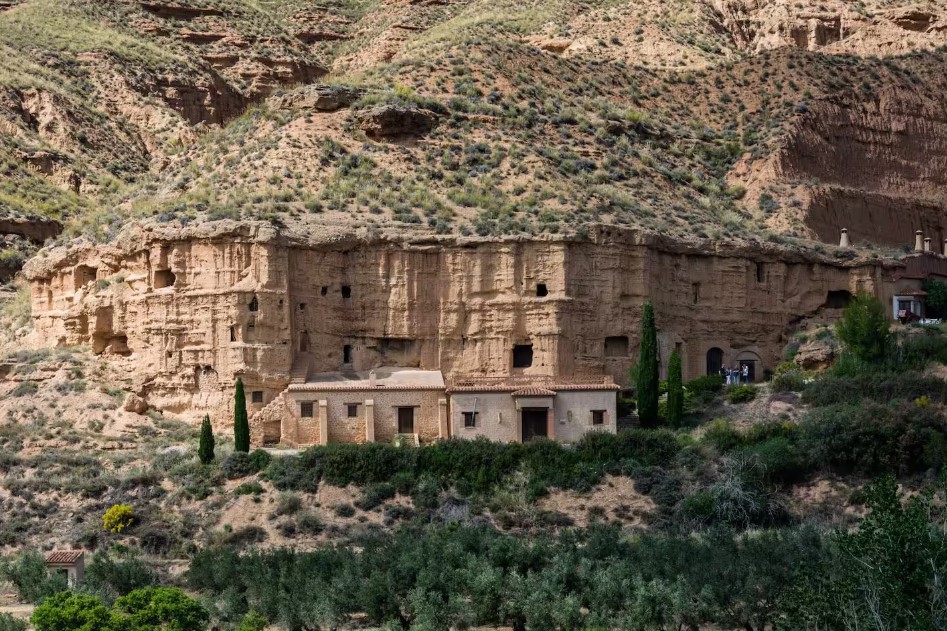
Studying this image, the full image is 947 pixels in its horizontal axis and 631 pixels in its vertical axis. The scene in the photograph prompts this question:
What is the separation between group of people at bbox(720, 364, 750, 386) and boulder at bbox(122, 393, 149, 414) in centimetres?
1966

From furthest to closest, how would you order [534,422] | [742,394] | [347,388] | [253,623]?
[742,394] < [347,388] < [534,422] < [253,623]

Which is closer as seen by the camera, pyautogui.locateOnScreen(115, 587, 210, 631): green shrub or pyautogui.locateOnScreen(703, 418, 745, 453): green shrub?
pyautogui.locateOnScreen(115, 587, 210, 631): green shrub

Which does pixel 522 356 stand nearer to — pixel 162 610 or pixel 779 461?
pixel 779 461

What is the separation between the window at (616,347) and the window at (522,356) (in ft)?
9.16

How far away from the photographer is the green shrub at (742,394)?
2100 inches

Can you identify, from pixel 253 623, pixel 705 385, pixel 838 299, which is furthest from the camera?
pixel 838 299

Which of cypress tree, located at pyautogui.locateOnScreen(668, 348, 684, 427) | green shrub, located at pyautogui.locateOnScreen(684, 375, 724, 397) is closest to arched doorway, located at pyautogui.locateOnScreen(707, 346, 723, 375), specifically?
green shrub, located at pyautogui.locateOnScreen(684, 375, 724, 397)

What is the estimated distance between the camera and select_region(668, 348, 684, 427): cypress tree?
171 ft

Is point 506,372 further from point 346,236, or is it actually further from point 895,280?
point 895,280

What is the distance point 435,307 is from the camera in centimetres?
5438

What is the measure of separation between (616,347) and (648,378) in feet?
10.8

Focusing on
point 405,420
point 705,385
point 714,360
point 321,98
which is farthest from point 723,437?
point 321,98

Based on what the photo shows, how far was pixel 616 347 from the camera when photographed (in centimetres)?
5512

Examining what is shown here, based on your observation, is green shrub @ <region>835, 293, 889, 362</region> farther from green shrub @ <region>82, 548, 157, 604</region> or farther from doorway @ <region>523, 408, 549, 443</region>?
green shrub @ <region>82, 548, 157, 604</region>
